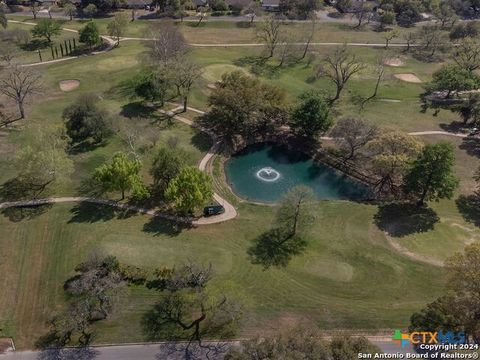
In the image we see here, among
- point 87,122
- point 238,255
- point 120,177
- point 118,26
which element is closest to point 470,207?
point 238,255

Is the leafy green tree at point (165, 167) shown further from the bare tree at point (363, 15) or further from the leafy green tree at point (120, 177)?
the bare tree at point (363, 15)

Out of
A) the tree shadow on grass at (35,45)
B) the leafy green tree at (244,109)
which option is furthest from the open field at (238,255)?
the tree shadow on grass at (35,45)

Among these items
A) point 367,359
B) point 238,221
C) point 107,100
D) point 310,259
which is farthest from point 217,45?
point 367,359

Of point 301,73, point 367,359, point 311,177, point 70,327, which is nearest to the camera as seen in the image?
point 367,359

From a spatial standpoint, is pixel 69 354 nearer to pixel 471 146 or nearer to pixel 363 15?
pixel 471 146

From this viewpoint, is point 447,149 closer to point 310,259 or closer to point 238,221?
point 310,259

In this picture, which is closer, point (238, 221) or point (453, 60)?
point (238, 221)
